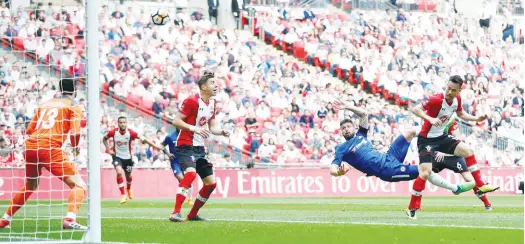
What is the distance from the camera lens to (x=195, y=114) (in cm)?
1457

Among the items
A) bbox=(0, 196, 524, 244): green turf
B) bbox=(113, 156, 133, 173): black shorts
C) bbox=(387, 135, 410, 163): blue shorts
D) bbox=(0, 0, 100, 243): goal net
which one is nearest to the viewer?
bbox=(0, 0, 100, 243): goal net

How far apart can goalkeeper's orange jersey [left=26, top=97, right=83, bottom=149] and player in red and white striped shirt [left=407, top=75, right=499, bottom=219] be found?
5128 mm

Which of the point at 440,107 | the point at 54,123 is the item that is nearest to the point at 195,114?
the point at 54,123

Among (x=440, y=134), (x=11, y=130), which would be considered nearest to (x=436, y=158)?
(x=440, y=134)

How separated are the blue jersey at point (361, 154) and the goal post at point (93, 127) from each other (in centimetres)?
559

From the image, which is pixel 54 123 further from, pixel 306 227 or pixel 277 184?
pixel 277 184

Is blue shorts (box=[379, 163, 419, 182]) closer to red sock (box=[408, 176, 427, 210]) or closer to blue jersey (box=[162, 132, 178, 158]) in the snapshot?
red sock (box=[408, 176, 427, 210])

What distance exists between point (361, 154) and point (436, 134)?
1.46m

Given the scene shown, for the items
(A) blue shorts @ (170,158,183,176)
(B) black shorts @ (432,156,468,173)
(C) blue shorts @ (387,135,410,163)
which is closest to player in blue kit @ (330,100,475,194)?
(C) blue shorts @ (387,135,410,163)

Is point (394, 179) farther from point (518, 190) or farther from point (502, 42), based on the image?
point (502, 42)

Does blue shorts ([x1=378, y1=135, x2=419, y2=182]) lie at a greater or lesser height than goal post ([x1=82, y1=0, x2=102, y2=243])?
lesser

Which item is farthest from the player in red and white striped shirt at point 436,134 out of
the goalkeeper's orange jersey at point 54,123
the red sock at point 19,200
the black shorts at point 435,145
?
the red sock at point 19,200

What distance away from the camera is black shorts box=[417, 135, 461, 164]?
16270 millimetres

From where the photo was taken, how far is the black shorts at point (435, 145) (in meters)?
16.3
